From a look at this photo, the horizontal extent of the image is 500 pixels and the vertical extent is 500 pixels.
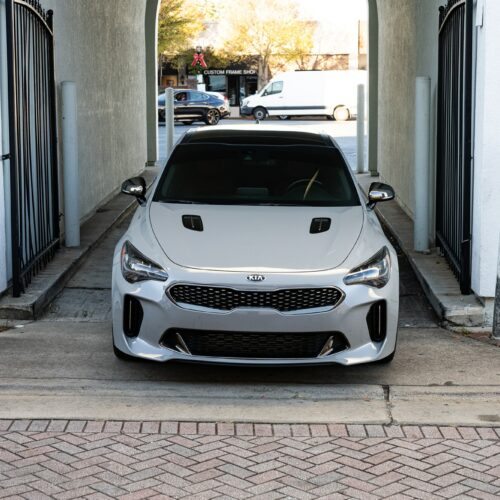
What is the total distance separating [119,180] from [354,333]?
12207 millimetres

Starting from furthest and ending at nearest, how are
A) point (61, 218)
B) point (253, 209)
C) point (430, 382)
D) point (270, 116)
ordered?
point (270, 116) → point (61, 218) → point (253, 209) → point (430, 382)

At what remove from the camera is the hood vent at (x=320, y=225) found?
23.7 feet

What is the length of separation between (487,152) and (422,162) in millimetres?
3255

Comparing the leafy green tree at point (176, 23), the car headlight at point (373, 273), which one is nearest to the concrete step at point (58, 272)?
the car headlight at point (373, 273)

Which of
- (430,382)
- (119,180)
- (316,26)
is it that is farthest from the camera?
(316,26)

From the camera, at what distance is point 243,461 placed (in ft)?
18.0

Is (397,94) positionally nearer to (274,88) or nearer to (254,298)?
(254,298)

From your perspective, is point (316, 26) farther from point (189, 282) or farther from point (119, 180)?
point (189, 282)

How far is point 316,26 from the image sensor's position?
6906 cm

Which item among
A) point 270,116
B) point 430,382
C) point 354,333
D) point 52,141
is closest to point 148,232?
point 354,333

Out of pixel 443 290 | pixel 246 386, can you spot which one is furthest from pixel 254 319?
pixel 443 290

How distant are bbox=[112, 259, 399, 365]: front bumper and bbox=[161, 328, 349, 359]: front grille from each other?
0.02 meters

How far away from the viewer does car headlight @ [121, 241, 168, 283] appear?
265 inches

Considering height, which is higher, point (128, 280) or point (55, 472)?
point (128, 280)
